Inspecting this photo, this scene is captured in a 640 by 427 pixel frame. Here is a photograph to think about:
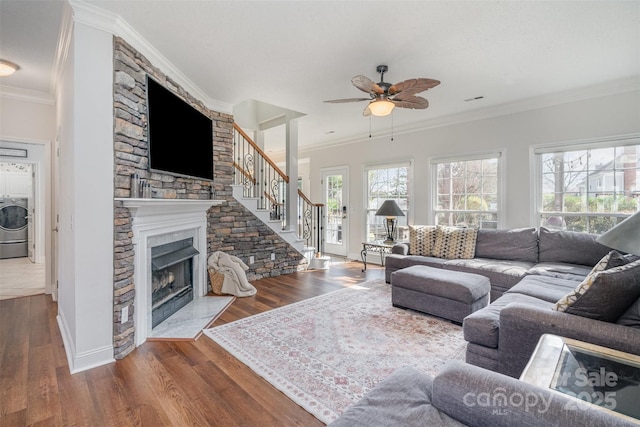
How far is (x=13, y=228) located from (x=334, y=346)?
8.03 metres

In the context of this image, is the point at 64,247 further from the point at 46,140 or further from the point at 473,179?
the point at 473,179

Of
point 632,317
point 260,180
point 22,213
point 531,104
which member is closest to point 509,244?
point 531,104

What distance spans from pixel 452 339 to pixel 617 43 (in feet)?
10.4

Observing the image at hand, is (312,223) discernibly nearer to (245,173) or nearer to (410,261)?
(245,173)

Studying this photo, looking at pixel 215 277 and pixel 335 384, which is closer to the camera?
pixel 335 384

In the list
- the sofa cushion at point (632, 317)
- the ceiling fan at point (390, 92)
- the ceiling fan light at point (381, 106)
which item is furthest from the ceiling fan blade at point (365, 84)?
the sofa cushion at point (632, 317)

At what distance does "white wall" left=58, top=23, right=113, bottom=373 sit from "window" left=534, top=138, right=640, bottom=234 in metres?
5.24

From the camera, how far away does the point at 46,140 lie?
158 inches

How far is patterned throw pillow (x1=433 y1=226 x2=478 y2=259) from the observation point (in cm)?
420

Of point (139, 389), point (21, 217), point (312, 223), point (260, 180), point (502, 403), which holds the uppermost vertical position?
point (260, 180)

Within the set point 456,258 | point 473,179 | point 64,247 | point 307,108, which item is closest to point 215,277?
point 64,247

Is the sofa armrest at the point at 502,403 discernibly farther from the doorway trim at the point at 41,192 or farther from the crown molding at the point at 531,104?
the doorway trim at the point at 41,192

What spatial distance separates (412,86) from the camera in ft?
9.13

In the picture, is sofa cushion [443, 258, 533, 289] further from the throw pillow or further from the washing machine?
the washing machine
